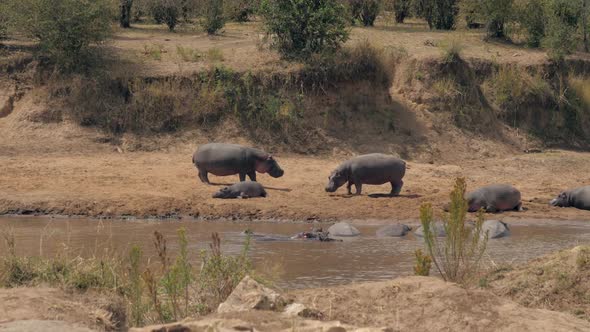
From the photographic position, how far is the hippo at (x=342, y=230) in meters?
15.1

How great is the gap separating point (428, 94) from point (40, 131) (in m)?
8.54

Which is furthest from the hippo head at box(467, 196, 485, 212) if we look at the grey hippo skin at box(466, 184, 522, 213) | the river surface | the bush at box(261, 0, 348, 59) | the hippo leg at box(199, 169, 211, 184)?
the bush at box(261, 0, 348, 59)

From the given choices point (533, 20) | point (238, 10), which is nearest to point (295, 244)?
point (533, 20)

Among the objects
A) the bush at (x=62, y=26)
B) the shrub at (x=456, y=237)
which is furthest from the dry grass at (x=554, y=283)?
the bush at (x=62, y=26)

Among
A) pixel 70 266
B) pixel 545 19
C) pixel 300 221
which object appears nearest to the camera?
pixel 70 266

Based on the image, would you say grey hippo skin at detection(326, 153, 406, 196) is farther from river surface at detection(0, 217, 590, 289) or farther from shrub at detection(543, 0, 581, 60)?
shrub at detection(543, 0, 581, 60)

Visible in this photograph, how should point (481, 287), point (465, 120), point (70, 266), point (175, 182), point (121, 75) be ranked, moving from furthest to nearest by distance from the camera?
1. point (465, 120)
2. point (121, 75)
3. point (175, 182)
4. point (481, 287)
5. point (70, 266)

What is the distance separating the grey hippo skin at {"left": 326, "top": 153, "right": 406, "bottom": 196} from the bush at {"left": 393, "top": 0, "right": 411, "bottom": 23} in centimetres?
1398

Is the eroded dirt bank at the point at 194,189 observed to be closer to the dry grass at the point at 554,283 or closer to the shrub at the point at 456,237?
the dry grass at the point at 554,283

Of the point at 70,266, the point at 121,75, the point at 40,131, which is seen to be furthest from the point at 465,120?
the point at 70,266

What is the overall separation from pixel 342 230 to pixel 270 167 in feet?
12.7

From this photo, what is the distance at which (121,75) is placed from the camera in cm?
2202

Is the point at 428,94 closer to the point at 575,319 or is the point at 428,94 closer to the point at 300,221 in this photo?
the point at 300,221

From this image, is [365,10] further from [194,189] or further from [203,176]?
[194,189]
